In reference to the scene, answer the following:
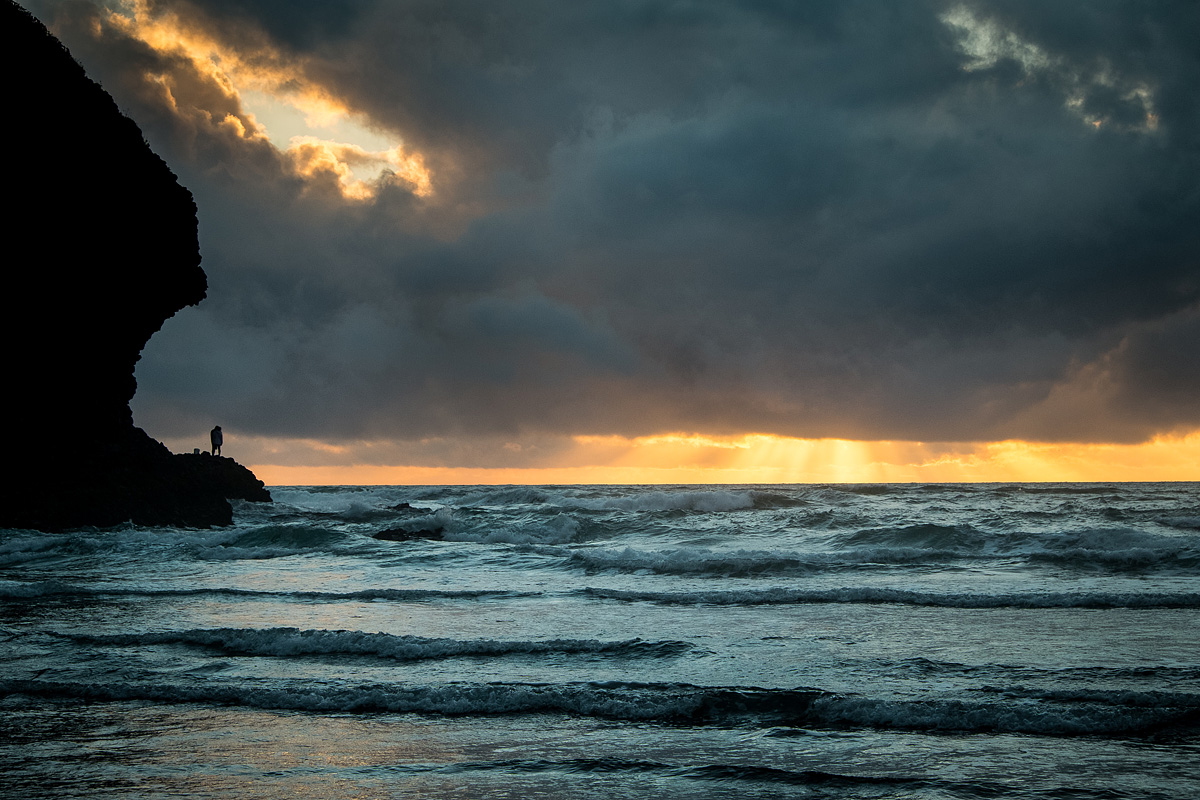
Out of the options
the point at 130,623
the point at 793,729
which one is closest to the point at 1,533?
the point at 130,623

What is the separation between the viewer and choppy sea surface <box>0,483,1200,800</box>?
15.8ft

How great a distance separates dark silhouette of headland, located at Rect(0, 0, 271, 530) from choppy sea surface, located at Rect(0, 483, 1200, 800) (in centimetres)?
1406

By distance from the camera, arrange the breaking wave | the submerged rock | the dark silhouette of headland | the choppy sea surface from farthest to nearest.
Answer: the dark silhouette of headland, the submerged rock, the breaking wave, the choppy sea surface

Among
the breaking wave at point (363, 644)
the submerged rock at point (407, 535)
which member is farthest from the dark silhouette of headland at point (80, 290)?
the breaking wave at point (363, 644)

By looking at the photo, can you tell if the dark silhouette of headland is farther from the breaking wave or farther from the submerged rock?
the breaking wave

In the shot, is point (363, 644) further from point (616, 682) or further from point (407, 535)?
point (407, 535)

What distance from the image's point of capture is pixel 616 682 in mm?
6977

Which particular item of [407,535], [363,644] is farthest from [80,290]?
[363,644]

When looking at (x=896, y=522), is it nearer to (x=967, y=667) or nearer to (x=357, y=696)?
(x=967, y=667)

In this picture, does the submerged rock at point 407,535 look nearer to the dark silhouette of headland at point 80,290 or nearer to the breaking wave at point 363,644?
the dark silhouette of headland at point 80,290

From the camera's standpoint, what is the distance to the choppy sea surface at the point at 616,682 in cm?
483

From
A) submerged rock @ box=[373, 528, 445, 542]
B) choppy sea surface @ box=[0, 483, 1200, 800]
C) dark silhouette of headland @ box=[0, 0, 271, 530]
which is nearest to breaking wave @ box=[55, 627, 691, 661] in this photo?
choppy sea surface @ box=[0, 483, 1200, 800]

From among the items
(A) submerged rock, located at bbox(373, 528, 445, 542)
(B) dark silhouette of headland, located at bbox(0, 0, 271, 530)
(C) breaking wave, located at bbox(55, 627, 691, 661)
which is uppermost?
(B) dark silhouette of headland, located at bbox(0, 0, 271, 530)

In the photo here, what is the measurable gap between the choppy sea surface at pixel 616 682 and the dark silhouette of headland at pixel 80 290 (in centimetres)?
1406
